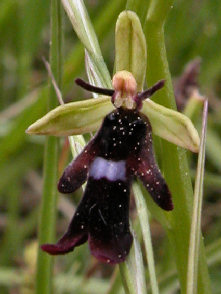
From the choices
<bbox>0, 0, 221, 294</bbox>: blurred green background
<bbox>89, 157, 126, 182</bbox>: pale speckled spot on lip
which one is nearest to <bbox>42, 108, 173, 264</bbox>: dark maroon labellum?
<bbox>89, 157, 126, 182</bbox>: pale speckled spot on lip

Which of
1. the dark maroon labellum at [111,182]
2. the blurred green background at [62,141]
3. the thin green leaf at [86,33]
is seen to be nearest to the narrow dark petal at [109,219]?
the dark maroon labellum at [111,182]

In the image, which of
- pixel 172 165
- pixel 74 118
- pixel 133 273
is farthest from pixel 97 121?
pixel 133 273

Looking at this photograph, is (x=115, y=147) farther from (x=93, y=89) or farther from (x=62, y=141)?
(x=62, y=141)

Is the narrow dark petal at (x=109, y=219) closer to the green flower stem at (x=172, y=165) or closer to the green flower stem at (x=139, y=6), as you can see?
the green flower stem at (x=172, y=165)

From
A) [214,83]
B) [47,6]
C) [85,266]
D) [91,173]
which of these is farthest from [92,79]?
[214,83]

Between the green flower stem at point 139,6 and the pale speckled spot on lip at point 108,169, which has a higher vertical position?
the green flower stem at point 139,6

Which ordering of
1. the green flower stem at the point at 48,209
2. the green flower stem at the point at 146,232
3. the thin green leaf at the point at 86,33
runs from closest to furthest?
the green flower stem at the point at 146,232 < the thin green leaf at the point at 86,33 < the green flower stem at the point at 48,209
